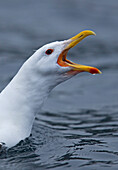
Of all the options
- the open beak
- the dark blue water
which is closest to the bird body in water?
the open beak

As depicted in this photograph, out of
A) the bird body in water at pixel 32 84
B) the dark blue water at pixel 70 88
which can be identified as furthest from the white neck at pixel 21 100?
the dark blue water at pixel 70 88

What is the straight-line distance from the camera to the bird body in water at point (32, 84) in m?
7.42

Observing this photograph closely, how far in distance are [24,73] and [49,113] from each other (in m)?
3.75

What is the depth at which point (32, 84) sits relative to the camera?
7.47 m

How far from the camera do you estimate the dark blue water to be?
7.37 m

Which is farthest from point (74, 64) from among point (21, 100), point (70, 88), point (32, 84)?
point (70, 88)

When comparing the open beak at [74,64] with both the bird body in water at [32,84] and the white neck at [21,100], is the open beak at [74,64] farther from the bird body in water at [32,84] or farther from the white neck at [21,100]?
the white neck at [21,100]

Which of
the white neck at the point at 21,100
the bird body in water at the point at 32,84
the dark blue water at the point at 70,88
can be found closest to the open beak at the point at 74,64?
the bird body in water at the point at 32,84

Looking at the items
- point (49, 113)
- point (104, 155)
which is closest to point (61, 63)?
point (104, 155)

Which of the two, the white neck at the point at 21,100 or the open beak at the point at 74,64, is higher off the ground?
the open beak at the point at 74,64

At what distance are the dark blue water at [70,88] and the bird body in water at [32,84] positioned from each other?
382 millimetres

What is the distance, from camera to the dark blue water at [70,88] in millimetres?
7371

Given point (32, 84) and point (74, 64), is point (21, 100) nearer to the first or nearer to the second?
point (32, 84)

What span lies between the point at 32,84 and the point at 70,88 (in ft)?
18.7
